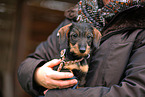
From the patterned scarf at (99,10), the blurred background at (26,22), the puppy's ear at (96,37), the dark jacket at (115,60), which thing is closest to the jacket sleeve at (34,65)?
the dark jacket at (115,60)

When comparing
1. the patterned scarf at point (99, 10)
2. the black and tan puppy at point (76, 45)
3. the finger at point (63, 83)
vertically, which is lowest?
the finger at point (63, 83)

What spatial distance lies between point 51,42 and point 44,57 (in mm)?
205

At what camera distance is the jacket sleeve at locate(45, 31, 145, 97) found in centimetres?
104

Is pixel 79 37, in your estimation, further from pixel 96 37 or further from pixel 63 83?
Result: pixel 63 83

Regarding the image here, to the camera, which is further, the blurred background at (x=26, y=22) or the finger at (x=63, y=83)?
the blurred background at (x=26, y=22)

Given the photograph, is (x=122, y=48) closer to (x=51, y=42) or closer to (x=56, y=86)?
(x=56, y=86)

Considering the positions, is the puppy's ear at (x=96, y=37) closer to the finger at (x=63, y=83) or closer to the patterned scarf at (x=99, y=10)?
the patterned scarf at (x=99, y=10)

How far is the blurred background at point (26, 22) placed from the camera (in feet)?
13.4

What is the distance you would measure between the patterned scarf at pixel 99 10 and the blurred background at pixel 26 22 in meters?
2.45

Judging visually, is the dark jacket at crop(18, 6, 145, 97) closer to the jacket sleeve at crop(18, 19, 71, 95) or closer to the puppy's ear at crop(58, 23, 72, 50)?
the jacket sleeve at crop(18, 19, 71, 95)

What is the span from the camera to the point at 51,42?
1.75 metres

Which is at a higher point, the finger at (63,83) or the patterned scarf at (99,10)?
the patterned scarf at (99,10)

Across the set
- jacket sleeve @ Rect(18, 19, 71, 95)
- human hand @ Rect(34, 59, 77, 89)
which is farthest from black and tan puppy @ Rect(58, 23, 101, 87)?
jacket sleeve @ Rect(18, 19, 71, 95)

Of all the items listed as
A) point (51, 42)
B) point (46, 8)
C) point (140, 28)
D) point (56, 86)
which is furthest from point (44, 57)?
point (46, 8)
